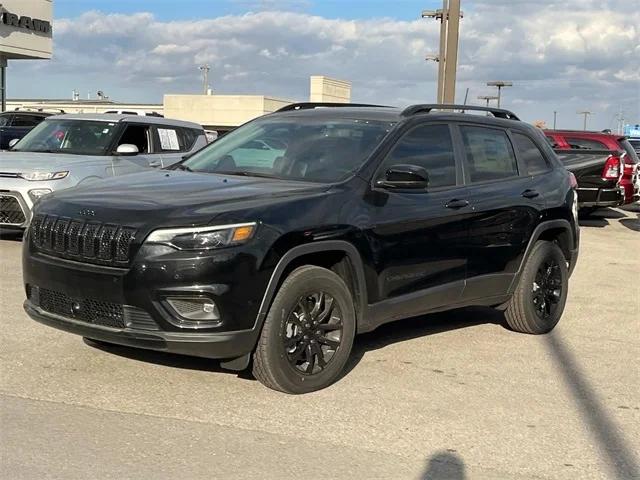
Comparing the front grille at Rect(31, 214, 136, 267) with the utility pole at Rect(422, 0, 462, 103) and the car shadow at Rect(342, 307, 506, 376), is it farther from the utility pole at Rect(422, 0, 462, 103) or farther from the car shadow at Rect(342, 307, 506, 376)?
the utility pole at Rect(422, 0, 462, 103)

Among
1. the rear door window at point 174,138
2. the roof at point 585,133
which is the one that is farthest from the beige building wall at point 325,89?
the rear door window at point 174,138

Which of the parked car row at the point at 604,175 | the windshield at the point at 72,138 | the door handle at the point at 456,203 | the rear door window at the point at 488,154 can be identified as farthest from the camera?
the parked car row at the point at 604,175

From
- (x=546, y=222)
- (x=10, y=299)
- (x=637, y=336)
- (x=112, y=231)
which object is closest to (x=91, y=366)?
(x=112, y=231)

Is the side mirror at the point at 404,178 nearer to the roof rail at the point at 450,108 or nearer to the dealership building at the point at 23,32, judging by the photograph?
the roof rail at the point at 450,108

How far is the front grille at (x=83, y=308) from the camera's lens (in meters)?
4.37

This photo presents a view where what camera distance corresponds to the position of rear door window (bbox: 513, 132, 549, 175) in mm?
6672

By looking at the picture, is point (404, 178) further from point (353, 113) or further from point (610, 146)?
point (610, 146)

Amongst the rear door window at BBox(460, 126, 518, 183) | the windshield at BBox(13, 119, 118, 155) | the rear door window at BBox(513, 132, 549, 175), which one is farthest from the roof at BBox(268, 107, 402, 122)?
the windshield at BBox(13, 119, 118, 155)

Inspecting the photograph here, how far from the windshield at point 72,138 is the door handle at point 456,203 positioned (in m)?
6.45

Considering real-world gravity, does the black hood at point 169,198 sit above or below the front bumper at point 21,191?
above

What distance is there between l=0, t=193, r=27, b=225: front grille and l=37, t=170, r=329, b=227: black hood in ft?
15.7

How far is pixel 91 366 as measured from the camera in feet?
16.7

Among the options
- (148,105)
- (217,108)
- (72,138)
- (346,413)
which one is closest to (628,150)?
(72,138)

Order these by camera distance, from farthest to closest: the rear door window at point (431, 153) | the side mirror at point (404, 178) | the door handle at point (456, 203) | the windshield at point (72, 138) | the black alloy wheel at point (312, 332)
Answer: the windshield at point (72, 138) → the door handle at point (456, 203) → the rear door window at point (431, 153) → the side mirror at point (404, 178) → the black alloy wheel at point (312, 332)
